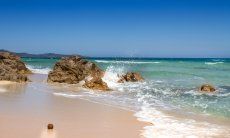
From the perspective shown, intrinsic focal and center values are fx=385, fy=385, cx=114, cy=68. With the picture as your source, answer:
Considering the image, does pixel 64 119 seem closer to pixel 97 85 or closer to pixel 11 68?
pixel 97 85

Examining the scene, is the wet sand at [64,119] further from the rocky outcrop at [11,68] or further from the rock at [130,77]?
the rock at [130,77]

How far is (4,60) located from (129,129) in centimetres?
2027

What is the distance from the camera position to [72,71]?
23.3 metres

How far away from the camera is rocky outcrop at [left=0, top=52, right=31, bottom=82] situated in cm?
2116

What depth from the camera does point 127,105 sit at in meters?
13.1

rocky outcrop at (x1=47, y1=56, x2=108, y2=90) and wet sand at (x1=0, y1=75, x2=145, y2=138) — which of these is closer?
wet sand at (x1=0, y1=75, x2=145, y2=138)

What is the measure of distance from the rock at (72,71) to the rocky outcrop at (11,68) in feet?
6.06

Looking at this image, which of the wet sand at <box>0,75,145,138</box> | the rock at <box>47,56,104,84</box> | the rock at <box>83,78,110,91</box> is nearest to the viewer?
the wet sand at <box>0,75,145,138</box>

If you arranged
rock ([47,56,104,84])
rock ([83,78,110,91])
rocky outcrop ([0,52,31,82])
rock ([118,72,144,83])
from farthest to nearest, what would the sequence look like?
rock ([118,72,144,83])
rock ([47,56,104,84])
rocky outcrop ([0,52,31,82])
rock ([83,78,110,91])

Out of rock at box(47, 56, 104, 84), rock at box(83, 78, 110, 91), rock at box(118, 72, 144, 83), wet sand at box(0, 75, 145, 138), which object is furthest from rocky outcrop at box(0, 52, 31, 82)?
wet sand at box(0, 75, 145, 138)

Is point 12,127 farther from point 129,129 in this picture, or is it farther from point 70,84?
point 70,84

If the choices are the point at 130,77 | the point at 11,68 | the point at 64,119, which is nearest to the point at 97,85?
the point at 130,77

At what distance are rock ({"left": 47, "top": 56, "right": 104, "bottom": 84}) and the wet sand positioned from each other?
919cm

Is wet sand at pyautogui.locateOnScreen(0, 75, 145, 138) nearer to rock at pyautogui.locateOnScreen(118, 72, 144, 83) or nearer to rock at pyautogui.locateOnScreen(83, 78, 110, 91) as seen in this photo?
rock at pyautogui.locateOnScreen(83, 78, 110, 91)
